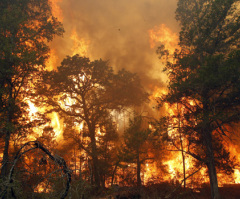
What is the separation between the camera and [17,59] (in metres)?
12.1

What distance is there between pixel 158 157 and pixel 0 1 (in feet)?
99.0

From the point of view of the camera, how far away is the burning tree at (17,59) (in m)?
12.4

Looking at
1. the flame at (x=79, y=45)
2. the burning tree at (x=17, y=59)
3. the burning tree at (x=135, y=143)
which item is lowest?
the burning tree at (x=135, y=143)

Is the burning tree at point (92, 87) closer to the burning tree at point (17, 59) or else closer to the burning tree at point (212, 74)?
the burning tree at point (17, 59)

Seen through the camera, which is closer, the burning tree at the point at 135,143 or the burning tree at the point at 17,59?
the burning tree at the point at 17,59

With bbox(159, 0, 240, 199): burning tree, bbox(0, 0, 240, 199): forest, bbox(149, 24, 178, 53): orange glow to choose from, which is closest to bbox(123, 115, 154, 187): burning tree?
bbox(0, 0, 240, 199): forest

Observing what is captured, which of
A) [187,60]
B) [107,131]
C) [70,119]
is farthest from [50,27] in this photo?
[107,131]

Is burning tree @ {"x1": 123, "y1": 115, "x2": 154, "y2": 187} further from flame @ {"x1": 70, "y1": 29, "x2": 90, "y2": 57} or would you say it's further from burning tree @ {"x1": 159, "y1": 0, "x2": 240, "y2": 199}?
flame @ {"x1": 70, "y1": 29, "x2": 90, "y2": 57}

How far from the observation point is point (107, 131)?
26.3 m

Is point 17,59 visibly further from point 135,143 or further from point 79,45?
point 79,45

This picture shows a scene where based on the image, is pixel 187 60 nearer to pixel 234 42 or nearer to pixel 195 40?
pixel 195 40

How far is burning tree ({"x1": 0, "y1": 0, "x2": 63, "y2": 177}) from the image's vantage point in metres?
12.4

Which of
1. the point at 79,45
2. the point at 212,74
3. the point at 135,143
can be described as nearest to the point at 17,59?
the point at 212,74

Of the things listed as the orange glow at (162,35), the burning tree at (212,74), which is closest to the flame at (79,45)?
the orange glow at (162,35)
